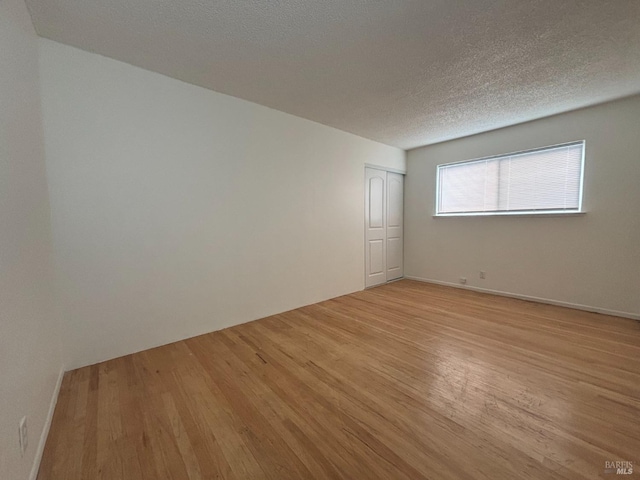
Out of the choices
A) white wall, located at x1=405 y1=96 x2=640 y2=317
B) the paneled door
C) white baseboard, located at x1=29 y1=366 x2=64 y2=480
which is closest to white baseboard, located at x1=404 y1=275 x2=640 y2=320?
white wall, located at x1=405 y1=96 x2=640 y2=317

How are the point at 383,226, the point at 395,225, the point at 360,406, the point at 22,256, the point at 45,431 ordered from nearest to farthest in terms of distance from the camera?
1. the point at 22,256
2. the point at 45,431
3. the point at 360,406
4. the point at 383,226
5. the point at 395,225

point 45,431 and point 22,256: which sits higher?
point 22,256

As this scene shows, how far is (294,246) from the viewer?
3363 mm

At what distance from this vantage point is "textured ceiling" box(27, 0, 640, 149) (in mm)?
1604

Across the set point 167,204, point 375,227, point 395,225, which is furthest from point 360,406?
Answer: point 395,225

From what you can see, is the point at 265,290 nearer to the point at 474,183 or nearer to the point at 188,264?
the point at 188,264

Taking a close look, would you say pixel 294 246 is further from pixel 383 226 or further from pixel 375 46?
pixel 375 46

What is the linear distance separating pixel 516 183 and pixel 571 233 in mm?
977

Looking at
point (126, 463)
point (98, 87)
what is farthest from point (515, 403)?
point (98, 87)

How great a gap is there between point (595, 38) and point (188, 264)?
13.2 feet

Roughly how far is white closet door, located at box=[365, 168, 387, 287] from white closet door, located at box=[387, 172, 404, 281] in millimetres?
142

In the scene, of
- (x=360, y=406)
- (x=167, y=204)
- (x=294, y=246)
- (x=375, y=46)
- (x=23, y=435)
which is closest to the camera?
(x=23, y=435)

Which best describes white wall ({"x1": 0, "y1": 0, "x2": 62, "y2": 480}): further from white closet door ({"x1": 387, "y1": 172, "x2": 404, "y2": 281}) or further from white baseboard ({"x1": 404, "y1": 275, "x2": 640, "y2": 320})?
white baseboard ({"x1": 404, "y1": 275, "x2": 640, "y2": 320})

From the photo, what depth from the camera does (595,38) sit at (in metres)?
1.86
